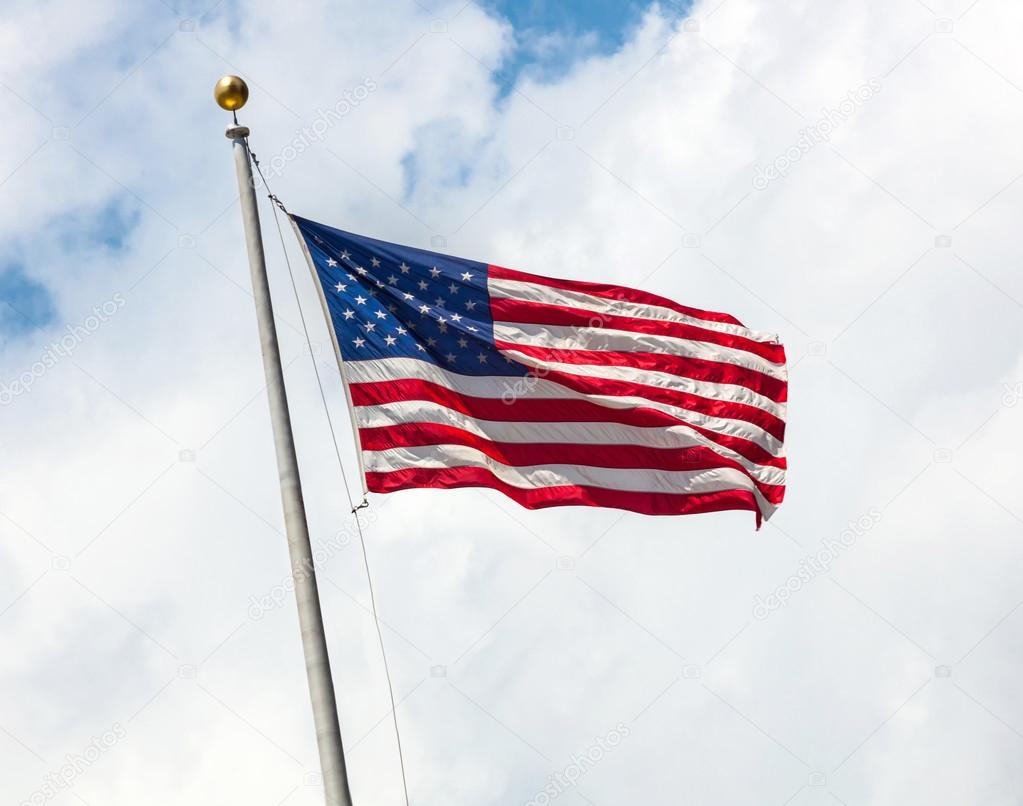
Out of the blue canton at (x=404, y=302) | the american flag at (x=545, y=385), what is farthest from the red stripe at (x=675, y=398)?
the blue canton at (x=404, y=302)

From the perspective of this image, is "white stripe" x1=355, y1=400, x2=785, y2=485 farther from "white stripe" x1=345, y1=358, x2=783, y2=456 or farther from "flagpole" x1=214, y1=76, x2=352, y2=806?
"flagpole" x1=214, y1=76, x2=352, y2=806

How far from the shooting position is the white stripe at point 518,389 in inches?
696

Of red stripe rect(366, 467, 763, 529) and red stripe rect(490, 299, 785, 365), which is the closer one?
red stripe rect(366, 467, 763, 529)

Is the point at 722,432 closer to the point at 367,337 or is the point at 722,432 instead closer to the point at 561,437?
the point at 561,437

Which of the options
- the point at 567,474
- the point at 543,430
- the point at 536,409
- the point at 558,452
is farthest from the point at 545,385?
the point at 567,474

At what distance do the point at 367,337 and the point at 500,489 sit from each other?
2742 mm

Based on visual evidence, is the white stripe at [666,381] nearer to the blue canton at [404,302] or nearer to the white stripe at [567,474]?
the blue canton at [404,302]

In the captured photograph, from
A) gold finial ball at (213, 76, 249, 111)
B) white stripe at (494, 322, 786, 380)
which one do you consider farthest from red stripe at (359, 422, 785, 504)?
gold finial ball at (213, 76, 249, 111)

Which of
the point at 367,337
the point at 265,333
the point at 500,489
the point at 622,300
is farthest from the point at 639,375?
the point at 265,333

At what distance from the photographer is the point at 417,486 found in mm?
17094

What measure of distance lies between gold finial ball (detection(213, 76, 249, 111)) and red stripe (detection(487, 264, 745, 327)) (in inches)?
210

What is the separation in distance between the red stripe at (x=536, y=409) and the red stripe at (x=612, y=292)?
1928 mm

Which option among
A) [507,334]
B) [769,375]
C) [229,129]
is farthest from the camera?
[769,375]

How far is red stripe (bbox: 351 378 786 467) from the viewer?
1758 cm
